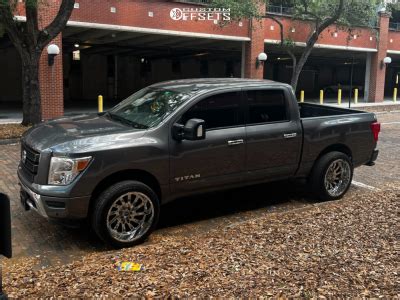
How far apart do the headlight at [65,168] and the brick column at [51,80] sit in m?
12.8

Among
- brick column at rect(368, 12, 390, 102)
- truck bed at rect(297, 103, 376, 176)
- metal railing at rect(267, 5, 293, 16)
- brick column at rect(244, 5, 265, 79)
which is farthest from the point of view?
brick column at rect(368, 12, 390, 102)

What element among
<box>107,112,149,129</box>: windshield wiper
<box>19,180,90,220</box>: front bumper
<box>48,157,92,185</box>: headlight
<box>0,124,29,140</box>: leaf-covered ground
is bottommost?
<box>0,124,29,140</box>: leaf-covered ground

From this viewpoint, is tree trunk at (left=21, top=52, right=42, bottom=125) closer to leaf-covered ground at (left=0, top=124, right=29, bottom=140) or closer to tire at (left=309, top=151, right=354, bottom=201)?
leaf-covered ground at (left=0, top=124, right=29, bottom=140)

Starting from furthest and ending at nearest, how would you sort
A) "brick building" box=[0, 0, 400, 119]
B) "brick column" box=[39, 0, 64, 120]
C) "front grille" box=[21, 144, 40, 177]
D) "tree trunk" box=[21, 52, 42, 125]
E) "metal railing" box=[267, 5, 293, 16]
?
"metal railing" box=[267, 5, 293, 16], "brick building" box=[0, 0, 400, 119], "brick column" box=[39, 0, 64, 120], "tree trunk" box=[21, 52, 42, 125], "front grille" box=[21, 144, 40, 177]

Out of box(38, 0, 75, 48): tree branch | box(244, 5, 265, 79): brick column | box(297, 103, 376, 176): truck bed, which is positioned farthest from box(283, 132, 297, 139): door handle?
box(244, 5, 265, 79): brick column

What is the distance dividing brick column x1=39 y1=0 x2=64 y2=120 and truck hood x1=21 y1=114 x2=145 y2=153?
11.6 metres

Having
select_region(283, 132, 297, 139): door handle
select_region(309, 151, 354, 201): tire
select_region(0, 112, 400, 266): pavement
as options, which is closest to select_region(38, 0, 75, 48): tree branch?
select_region(0, 112, 400, 266): pavement

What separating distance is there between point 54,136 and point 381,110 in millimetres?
23444

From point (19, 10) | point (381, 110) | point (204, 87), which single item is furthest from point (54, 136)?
point (381, 110)

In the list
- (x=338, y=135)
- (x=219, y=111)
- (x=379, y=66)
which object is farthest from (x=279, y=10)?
(x=219, y=111)

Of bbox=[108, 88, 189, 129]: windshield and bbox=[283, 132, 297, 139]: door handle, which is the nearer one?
bbox=[108, 88, 189, 129]: windshield

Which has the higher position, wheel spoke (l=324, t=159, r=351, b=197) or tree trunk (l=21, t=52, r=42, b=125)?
tree trunk (l=21, t=52, r=42, b=125)

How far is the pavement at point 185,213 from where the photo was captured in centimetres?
516

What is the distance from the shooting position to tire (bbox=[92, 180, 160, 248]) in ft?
16.2
